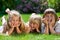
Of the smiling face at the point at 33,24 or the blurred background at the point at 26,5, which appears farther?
the blurred background at the point at 26,5

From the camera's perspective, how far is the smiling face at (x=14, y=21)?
216 inches

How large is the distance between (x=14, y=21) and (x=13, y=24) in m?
0.06

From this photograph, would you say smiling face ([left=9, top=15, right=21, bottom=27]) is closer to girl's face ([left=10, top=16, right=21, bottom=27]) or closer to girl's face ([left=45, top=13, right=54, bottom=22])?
girl's face ([left=10, top=16, right=21, bottom=27])

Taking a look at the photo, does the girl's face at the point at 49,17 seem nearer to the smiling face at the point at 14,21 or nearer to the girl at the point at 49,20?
the girl at the point at 49,20

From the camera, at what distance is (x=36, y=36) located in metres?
5.45

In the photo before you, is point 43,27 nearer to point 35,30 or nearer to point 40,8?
point 35,30

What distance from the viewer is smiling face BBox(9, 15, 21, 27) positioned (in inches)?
216

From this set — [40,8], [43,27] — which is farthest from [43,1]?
[43,27]

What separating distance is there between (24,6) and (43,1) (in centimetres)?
74

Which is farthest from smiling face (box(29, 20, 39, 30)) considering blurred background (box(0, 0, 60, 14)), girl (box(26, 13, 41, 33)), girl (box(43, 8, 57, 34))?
blurred background (box(0, 0, 60, 14))

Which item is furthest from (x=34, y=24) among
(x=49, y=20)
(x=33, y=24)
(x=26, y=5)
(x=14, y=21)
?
(x=26, y=5)

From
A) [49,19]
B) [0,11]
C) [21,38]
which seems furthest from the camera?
[0,11]

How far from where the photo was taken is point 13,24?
18.2 ft

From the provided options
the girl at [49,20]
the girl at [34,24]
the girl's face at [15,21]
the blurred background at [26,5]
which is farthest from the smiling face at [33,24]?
the blurred background at [26,5]
